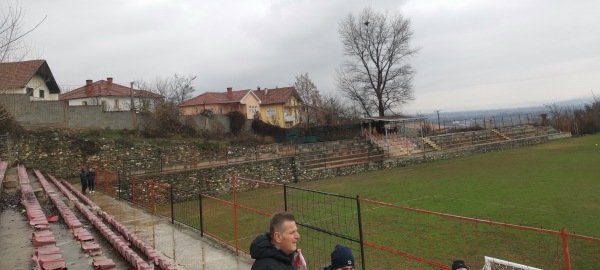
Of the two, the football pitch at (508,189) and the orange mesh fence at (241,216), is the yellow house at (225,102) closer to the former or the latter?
the football pitch at (508,189)

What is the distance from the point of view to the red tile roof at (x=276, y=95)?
52.1m

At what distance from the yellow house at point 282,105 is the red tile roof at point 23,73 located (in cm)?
2581

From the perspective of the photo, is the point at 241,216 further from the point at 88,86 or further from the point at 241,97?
the point at 241,97

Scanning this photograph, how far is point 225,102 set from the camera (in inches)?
1892

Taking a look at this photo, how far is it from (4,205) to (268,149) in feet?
55.6

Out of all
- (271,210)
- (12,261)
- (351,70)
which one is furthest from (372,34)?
(12,261)

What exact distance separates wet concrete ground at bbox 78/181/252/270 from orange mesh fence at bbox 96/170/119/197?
203 inches

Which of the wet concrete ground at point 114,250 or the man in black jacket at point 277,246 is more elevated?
the man in black jacket at point 277,246

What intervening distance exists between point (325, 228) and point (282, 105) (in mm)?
42185

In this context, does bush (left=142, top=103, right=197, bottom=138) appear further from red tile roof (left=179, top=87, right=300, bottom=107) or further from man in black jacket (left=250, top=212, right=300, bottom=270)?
man in black jacket (left=250, top=212, right=300, bottom=270)

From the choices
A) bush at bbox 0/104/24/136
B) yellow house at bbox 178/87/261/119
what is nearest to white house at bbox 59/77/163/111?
yellow house at bbox 178/87/261/119

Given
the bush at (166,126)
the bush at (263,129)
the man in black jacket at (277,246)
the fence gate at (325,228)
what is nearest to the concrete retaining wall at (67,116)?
the bush at (166,126)

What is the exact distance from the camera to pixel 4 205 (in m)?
9.02

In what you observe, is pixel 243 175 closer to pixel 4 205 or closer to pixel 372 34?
pixel 4 205
